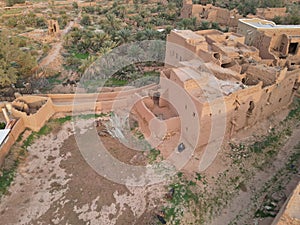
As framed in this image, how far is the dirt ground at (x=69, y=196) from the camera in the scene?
13.9 m

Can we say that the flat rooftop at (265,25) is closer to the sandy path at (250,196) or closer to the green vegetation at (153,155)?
the sandy path at (250,196)

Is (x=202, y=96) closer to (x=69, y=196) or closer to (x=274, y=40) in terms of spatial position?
(x=69, y=196)

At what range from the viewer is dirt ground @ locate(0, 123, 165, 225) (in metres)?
13.9

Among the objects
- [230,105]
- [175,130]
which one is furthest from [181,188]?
[230,105]

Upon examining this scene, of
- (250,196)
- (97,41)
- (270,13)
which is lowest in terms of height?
(250,196)

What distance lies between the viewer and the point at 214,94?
16547 mm

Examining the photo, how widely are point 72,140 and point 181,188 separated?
8056 mm

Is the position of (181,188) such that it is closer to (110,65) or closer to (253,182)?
(253,182)

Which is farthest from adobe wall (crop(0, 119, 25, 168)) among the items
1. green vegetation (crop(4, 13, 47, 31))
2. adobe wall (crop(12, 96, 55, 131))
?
green vegetation (crop(4, 13, 47, 31))

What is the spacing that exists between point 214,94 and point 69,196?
9.91 metres

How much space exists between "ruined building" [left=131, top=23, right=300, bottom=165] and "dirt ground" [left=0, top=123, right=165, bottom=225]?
3499 millimetres

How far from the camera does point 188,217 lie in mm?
14086

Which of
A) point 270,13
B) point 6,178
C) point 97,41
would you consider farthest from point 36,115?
point 270,13

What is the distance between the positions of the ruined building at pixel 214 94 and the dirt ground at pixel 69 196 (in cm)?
350
